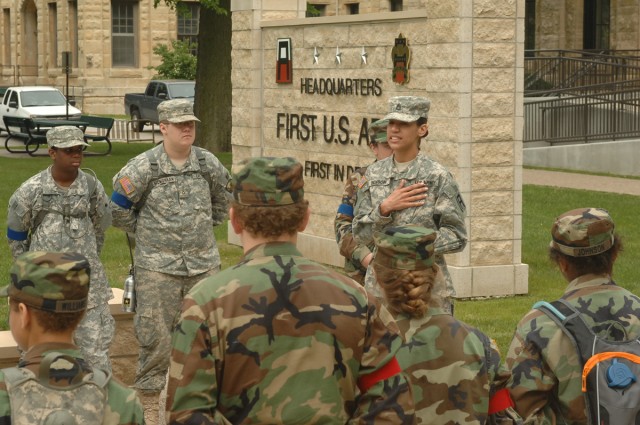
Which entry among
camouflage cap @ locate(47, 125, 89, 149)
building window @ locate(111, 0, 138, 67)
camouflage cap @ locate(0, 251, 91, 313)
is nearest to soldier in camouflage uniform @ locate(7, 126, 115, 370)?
camouflage cap @ locate(47, 125, 89, 149)

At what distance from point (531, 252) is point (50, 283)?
11.8 metres

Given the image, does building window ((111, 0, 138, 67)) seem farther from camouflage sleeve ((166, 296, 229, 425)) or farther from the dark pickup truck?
camouflage sleeve ((166, 296, 229, 425))

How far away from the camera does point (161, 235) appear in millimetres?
8531

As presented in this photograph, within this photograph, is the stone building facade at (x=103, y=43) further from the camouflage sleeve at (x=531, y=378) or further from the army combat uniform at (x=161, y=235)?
the camouflage sleeve at (x=531, y=378)

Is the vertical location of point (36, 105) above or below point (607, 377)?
above

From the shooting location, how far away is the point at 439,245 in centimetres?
720

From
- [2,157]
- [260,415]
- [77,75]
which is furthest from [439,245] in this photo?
[77,75]

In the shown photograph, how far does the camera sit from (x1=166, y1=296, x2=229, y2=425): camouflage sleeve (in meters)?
3.80

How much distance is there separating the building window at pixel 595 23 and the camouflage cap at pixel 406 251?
1345 inches

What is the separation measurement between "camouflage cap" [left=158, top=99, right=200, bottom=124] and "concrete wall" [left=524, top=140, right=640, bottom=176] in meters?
17.7

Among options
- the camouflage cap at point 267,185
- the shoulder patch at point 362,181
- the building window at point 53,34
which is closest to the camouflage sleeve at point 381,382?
the camouflage cap at point 267,185

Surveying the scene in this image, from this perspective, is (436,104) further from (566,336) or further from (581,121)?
(581,121)

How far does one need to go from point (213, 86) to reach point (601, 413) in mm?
22746

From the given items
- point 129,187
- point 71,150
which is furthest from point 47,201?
point 129,187
